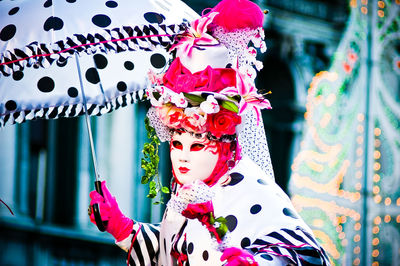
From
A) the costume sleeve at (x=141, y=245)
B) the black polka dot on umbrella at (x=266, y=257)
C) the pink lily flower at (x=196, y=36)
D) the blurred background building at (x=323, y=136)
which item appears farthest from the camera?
the blurred background building at (x=323, y=136)

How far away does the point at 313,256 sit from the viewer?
2863mm

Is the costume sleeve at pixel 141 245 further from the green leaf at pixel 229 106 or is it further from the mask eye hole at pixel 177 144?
the green leaf at pixel 229 106

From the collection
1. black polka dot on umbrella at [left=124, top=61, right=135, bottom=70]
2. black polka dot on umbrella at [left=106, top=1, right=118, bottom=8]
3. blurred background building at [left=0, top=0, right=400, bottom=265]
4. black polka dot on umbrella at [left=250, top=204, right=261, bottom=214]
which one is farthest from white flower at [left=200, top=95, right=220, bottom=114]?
blurred background building at [left=0, top=0, right=400, bottom=265]

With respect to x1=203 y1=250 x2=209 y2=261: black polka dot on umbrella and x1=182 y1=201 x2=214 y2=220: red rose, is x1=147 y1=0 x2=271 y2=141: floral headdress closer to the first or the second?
x1=182 y1=201 x2=214 y2=220: red rose

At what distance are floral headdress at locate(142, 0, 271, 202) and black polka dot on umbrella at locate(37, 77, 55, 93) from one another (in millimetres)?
580

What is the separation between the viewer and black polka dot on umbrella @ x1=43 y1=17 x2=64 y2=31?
3188 mm

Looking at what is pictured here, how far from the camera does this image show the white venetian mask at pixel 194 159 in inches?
122

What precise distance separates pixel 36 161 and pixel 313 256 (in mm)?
4076

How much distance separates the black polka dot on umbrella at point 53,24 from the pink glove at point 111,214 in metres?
0.70

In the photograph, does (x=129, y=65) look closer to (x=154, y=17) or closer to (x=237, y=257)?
(x=154, y=17)

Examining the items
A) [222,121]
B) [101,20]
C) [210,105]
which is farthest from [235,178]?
[101,20]

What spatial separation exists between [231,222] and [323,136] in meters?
5.06

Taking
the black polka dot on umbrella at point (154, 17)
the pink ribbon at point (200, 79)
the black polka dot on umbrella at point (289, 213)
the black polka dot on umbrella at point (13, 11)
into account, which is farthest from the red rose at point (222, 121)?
the black polka dot on umbrella at point (13, 11)

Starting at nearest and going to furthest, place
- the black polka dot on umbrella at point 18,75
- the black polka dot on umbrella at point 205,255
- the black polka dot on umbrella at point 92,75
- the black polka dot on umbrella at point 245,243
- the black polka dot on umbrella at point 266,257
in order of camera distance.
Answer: the black polka dot on umbrella at point 266,257, the black polka dot on umbrella at point 245,243, the black polka dot on umbrella at point 205,255, the black polka dot on umbrella at point 18,75, the black polka dot on umbrella at point 92,75
